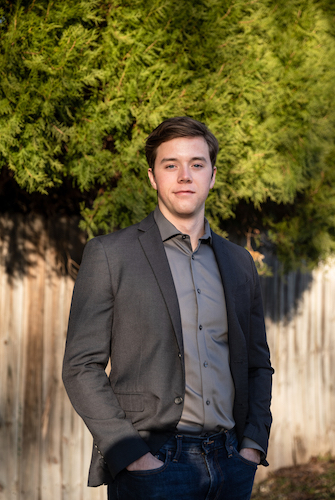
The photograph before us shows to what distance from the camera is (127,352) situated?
2291 mm

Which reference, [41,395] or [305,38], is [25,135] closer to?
[41,395]

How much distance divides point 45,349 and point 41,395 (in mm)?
372

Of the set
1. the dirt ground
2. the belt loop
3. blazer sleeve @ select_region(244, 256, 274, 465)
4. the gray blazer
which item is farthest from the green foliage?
the dirt ground

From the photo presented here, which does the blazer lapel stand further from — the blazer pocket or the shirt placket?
the blazer pocket

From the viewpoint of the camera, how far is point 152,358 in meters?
2.29

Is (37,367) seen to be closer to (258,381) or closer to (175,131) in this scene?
(258,381)

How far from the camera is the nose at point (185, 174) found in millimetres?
2525

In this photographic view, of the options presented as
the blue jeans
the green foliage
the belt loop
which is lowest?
the blue jeans

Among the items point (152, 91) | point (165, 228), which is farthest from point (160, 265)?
point (152, 91)

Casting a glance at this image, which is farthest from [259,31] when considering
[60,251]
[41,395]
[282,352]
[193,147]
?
[282,352]

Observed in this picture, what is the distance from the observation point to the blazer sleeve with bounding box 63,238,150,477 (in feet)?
6.98

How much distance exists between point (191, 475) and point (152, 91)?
7.25 feet

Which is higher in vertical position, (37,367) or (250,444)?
(37,367)

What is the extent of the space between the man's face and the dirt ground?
4.08 meters
